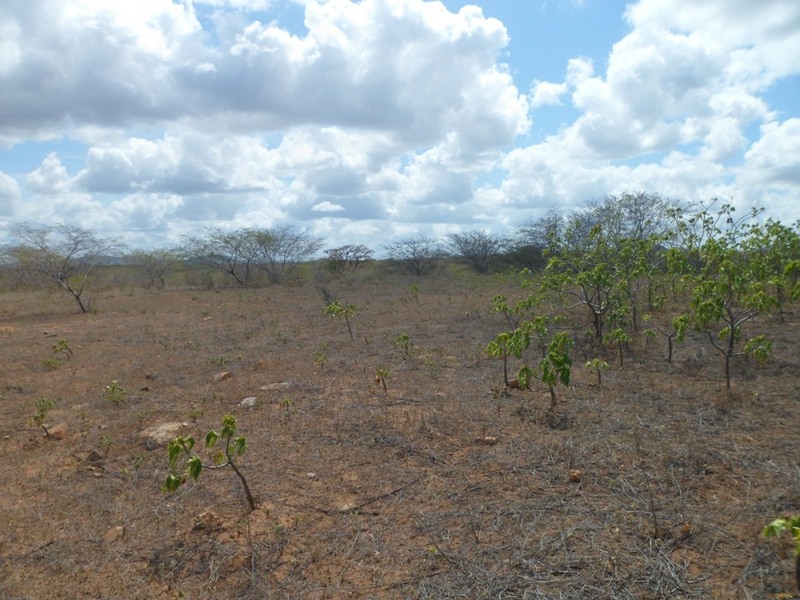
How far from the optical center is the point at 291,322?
14109 mm

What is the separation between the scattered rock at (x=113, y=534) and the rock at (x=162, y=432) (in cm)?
163

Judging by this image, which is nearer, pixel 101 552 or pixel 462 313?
pixel 101 552

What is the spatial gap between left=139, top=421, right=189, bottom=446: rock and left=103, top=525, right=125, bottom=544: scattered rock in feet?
5.34

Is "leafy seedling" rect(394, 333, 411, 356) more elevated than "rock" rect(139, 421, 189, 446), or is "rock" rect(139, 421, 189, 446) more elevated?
"leafy seedling" rect(394, 333, 411, 356)

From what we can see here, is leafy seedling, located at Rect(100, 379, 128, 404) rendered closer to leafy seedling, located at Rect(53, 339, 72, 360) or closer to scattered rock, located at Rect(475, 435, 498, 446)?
leafy seedling, located at Rect(53, 339, 72, 360)

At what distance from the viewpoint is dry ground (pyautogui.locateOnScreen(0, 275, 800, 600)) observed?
9.68ft

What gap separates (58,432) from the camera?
18.8ft

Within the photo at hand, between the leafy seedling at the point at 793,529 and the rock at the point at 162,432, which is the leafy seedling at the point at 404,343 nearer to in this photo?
the rock at the point at 162,432

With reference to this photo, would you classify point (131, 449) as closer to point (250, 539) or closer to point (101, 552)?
point (101, 552)

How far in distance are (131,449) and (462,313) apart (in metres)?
9.62

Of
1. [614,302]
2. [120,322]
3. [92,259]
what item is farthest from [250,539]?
[92,259]

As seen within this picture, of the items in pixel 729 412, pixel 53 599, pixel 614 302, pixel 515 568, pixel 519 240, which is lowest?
pixel 53 599

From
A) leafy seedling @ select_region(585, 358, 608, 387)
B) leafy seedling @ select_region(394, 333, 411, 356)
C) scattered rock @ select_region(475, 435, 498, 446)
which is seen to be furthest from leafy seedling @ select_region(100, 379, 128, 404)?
leafy seedling @ select_region(585, 358, 608, 387)

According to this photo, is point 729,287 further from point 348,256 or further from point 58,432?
point 348,256
